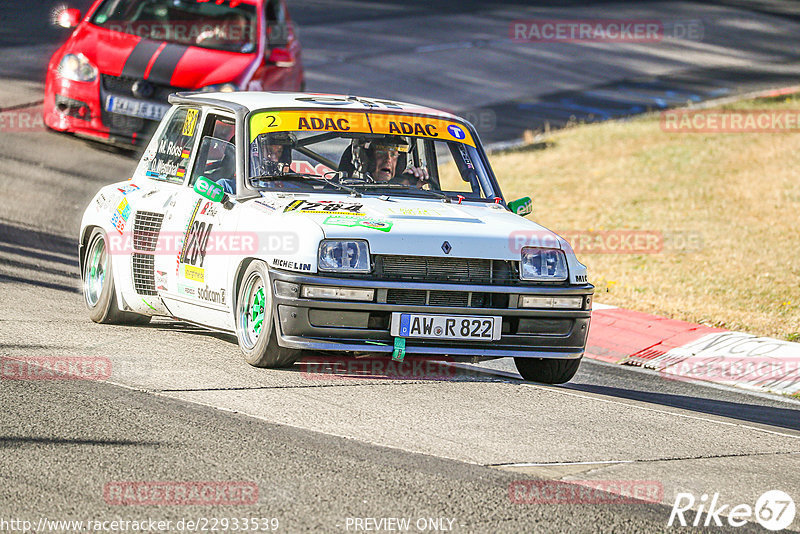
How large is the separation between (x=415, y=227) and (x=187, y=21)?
883cm

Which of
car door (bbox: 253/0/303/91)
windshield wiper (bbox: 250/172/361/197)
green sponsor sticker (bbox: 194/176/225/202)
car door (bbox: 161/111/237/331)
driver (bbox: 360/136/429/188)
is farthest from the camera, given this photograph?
car door (bbox: 253/0/303/91)

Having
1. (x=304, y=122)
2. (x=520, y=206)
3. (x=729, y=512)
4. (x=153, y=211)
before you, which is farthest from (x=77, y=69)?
(x=729, y=512)

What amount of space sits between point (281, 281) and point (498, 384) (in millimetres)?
1632

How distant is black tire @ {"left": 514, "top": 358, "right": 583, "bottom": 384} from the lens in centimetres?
796

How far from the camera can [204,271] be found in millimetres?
7953

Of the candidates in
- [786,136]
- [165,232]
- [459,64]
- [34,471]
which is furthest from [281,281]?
[459,64]

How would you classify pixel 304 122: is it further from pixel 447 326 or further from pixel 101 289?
pixel 101 289

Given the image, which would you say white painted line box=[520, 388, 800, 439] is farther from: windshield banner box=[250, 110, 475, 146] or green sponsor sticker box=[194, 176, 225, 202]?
green sponsor sticker box=[194, 176, 225, 202]

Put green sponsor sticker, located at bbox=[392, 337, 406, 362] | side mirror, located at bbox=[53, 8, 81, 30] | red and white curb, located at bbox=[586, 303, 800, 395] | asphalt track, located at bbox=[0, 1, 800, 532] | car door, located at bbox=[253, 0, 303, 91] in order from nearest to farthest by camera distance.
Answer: asphalt track, located at bbox=[0, 1, 800, 532] → green sponsor sticker, located at bbox=[392, 337, 406, 362] → red and white curb, located at bbox=[586, 303, 800, 395] → side mirror, located at bbox=[53, 8, 81, 30] → car door, located at bbox=[253, 0, 303, 91]

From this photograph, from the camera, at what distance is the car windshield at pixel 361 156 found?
815cm

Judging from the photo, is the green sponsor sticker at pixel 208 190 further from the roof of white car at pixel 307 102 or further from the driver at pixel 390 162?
the driver at pixel 390 162

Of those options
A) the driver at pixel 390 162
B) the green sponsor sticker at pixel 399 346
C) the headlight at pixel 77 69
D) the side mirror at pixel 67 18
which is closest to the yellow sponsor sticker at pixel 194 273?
the driver at pixel 390 162

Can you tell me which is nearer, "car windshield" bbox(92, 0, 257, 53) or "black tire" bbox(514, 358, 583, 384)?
"black tire" bbox(514, 358, 583, 384)

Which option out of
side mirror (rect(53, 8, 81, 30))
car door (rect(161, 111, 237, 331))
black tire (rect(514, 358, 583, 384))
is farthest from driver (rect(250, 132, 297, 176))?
side mirror (rect(53, 8, 81, 30))
